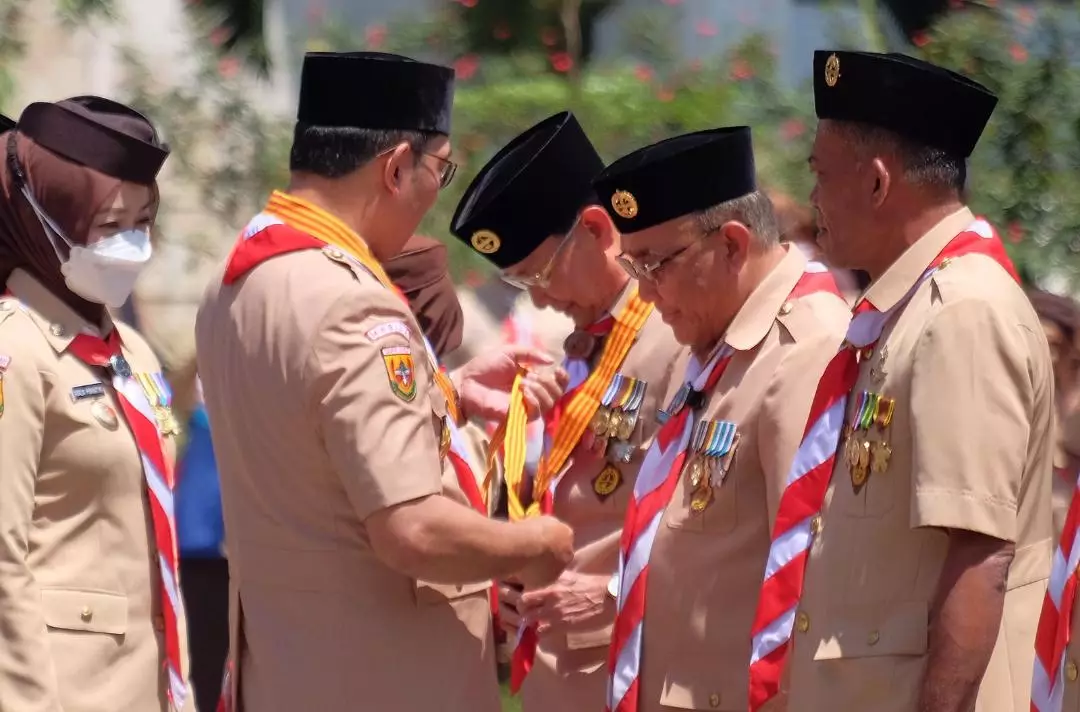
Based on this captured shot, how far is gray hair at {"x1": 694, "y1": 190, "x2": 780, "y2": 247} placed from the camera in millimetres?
3775

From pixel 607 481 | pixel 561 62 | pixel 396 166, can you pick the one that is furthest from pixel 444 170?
pixel 561 62

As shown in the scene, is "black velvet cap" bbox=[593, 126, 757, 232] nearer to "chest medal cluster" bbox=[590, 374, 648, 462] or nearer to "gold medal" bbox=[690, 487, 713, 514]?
"chest medal cluster" bbox=[590, 374, 648, 462]

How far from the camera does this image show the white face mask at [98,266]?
4.12 metres

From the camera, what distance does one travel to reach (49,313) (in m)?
4.12

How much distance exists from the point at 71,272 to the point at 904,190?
2.01m

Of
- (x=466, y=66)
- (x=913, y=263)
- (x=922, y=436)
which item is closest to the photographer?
(x=922, y=436)

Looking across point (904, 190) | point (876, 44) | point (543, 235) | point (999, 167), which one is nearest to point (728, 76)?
point (876, 44)

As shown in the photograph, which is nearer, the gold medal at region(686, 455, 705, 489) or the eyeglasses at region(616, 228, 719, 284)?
the gold medal at region(686, 455, 705, 489)

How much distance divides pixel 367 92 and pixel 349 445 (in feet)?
2.64

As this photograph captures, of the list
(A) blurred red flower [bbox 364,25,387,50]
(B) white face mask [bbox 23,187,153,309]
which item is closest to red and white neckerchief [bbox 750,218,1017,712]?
(B) white face mask [bbox 23,187,153,309]

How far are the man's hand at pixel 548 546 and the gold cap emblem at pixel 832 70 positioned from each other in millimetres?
1046

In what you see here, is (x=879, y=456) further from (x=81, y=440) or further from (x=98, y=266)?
(x=98, y=266)

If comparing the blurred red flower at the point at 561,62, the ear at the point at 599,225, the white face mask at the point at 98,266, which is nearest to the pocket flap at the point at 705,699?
the ear at the point at 599,225

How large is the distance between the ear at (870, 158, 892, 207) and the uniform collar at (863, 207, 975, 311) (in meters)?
0.11
